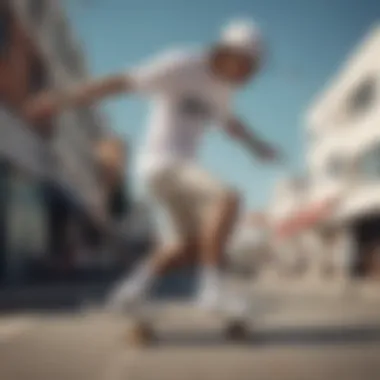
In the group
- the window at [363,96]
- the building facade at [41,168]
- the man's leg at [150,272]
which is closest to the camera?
the man's leg at [150,272]

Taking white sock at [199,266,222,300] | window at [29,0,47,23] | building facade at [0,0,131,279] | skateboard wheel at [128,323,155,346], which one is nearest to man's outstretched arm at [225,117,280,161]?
white sock at [199,266,222,300]

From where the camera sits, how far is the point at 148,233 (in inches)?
120

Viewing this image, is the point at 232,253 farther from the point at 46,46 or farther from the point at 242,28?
the point at 46,46

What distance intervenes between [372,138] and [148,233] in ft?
14.7

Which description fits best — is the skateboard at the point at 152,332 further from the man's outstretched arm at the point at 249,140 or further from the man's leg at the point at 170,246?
the man's outstretched arm at the point at 249,140

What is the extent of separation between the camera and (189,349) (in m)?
2.51

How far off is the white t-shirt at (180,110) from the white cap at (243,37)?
14 cm

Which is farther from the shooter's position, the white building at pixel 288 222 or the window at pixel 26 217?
the window at pixel 26 217

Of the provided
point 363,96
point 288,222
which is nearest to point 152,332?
point 288,222

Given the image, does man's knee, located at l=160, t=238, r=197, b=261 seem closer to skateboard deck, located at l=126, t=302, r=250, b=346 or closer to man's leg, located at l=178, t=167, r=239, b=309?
man's leg, located at l=178, t=167, r=239, b=309

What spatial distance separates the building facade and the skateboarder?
957mm

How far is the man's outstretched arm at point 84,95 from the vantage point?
8.26 ft

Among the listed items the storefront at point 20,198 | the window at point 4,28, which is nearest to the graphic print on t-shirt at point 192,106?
the storefront at point 20,198

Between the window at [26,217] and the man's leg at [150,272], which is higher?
the window at [26,217]
